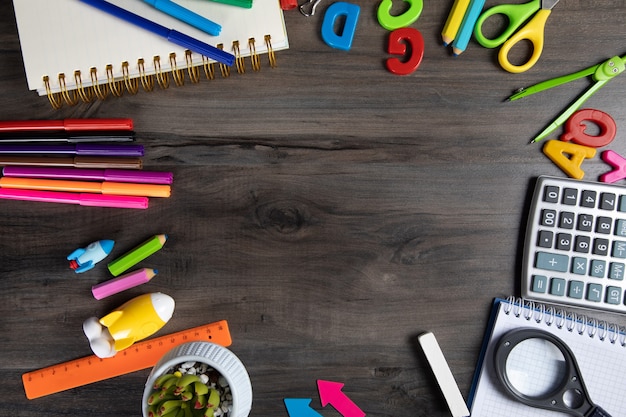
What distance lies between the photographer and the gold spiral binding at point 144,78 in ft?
2.50

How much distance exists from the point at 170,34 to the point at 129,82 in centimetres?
9

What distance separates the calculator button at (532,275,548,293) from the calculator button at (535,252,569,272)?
1cm

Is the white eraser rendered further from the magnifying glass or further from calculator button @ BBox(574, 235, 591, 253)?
calculator button @ BBox(574, 235, 591, 253)

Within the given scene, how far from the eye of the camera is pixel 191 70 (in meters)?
0.77

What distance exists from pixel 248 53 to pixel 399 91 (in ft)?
0.72

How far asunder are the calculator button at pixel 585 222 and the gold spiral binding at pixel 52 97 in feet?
2.44

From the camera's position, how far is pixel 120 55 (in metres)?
0.76

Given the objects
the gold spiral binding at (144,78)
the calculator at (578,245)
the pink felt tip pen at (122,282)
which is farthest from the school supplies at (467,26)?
the pink felt tip pen at (122,282)

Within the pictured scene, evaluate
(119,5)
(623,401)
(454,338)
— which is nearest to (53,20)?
(119,5)

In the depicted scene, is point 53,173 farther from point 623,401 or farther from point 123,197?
point 623,401

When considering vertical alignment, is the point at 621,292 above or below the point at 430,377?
above

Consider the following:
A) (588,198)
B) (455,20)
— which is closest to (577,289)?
(588,198)

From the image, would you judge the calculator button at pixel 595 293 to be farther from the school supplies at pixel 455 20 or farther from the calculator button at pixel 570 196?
the school supplies at pixel 455 20

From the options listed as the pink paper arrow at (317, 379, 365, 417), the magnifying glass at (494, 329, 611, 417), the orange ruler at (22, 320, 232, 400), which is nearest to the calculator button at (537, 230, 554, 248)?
the magnifying glass at (494, 329, 611, 417)
